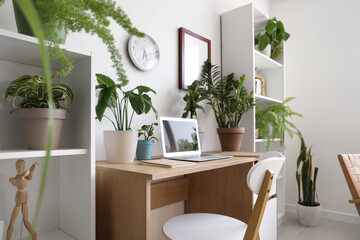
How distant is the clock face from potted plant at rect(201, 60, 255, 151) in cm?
46

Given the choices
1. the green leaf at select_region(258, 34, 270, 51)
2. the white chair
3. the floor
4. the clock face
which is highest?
the green leaf at select_region(258, 34, 270, 51)

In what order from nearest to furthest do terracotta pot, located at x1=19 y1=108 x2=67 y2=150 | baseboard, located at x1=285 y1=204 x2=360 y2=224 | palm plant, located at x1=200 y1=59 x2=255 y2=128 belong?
terracotta pot, located at x1=19 y1=108 x2=67 y2=150 → palm plant, located at x1=200 y1=59 x2=255 y2=128 → baseboard, located at x1=285 y1=204 x2=360 y2=224

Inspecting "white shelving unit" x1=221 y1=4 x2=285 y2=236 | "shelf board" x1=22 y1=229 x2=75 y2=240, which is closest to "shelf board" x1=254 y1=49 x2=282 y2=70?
"white shelving unit" x1=221 y1=4 x2=285 y2=236

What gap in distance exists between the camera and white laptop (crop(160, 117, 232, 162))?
1.55m

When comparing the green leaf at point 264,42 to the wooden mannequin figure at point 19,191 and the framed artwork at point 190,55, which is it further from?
the wooden mannequin figure at point 19,191

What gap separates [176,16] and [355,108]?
2082 millimetres

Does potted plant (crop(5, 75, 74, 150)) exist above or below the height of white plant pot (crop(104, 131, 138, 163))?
above

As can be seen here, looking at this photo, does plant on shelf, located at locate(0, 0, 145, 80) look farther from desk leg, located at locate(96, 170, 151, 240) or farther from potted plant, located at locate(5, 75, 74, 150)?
desk leg, located at locate(96, 170, 151, 240)

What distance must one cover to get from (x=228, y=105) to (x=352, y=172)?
106 cm

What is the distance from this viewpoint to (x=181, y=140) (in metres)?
1.68

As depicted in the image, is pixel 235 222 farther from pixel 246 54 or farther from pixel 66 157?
pixel 246 54

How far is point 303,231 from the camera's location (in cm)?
237

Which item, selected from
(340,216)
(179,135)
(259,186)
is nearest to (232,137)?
(179,135)

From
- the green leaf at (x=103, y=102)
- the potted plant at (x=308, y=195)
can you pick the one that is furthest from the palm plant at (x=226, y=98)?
the green leaf at (x=103, y=102)
